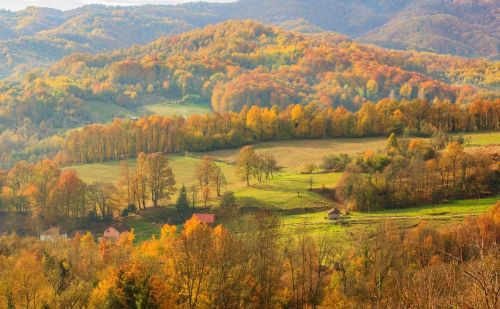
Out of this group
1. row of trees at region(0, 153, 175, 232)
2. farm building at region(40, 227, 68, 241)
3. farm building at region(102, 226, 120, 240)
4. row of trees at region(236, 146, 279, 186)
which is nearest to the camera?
farm building at region(40, 227, 68, 241)

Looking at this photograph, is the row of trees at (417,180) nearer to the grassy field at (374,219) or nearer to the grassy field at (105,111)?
the grassy field at (374,219)

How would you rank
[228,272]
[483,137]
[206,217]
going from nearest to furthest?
[228,272], [206,217], [483,137]

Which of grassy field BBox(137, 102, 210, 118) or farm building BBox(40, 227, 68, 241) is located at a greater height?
grassy field BBox(137, 102, 210, 118)

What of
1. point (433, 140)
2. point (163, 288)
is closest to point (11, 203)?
point (163, 288)

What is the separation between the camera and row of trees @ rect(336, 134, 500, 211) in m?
69.6

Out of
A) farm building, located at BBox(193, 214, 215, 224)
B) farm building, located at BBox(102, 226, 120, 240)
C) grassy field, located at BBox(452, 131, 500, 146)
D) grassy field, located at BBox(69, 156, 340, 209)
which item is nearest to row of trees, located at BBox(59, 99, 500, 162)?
grassy field, located at BBox(452, 131, 500, 146)

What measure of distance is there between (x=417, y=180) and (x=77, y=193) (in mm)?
45531

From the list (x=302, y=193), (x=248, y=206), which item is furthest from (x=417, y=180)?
(x=248, y=206)

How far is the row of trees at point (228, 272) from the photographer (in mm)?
33906

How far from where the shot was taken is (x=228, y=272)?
37281 millimetres

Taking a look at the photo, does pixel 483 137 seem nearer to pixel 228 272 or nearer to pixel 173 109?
pixel 228 272

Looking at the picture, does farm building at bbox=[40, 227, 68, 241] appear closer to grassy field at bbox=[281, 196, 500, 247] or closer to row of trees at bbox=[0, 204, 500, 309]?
row of trees at bbox=[0, 204, 500, 309]

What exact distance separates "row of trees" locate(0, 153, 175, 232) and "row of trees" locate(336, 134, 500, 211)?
25.6 meters

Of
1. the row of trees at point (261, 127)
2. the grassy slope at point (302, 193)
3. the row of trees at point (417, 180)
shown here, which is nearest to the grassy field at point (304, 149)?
the grassy slope at point (302, 193)
